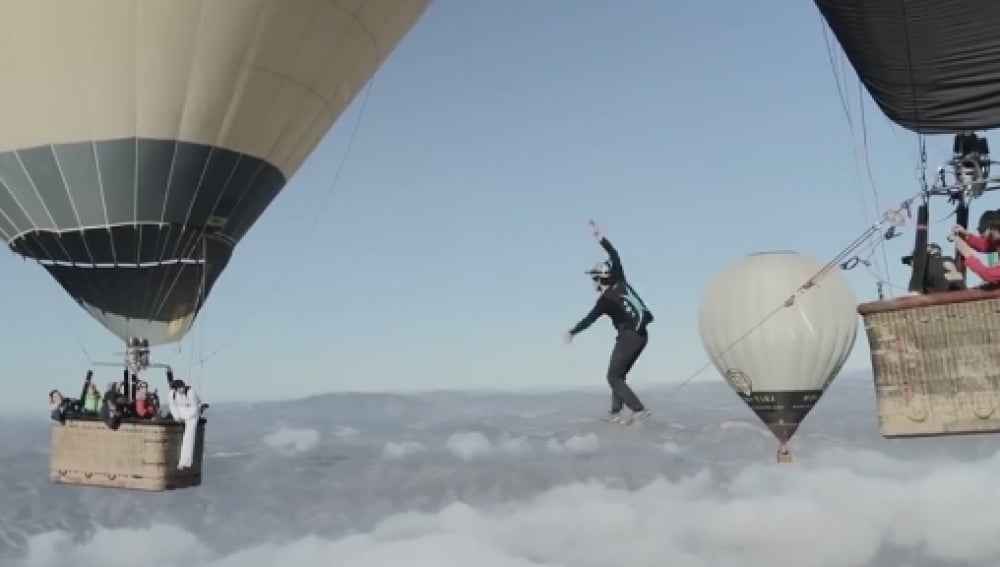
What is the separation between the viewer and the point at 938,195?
22.2ft

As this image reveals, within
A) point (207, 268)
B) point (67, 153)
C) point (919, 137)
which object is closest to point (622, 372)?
point (919, 137)

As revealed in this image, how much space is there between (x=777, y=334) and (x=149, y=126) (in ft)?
46.0

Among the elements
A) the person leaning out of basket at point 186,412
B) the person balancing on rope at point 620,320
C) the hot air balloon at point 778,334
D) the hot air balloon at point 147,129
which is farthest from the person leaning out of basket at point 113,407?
the hot air balloon at point 778,334

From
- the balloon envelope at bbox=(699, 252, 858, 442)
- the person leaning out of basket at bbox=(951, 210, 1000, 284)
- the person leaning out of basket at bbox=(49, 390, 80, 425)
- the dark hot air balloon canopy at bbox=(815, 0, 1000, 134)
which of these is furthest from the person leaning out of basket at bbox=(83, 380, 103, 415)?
the balloon envelope at bbox=(699, 252, 858, 442)

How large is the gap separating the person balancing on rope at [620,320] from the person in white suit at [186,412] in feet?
13.0

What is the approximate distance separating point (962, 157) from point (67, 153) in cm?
851

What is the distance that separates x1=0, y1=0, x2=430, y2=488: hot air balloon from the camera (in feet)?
34.3

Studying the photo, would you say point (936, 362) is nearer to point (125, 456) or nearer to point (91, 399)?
point (125, 456)

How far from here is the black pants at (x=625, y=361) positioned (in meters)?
9.05

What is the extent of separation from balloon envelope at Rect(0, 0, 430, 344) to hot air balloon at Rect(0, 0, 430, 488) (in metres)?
0.01

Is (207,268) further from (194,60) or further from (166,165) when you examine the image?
(194,60)

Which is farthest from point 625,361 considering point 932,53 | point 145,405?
point 145,405

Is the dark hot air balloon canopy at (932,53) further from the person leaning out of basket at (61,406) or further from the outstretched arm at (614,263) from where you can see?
the person leaning out of basket at (61,406)

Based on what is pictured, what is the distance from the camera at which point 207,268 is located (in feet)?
38.2
